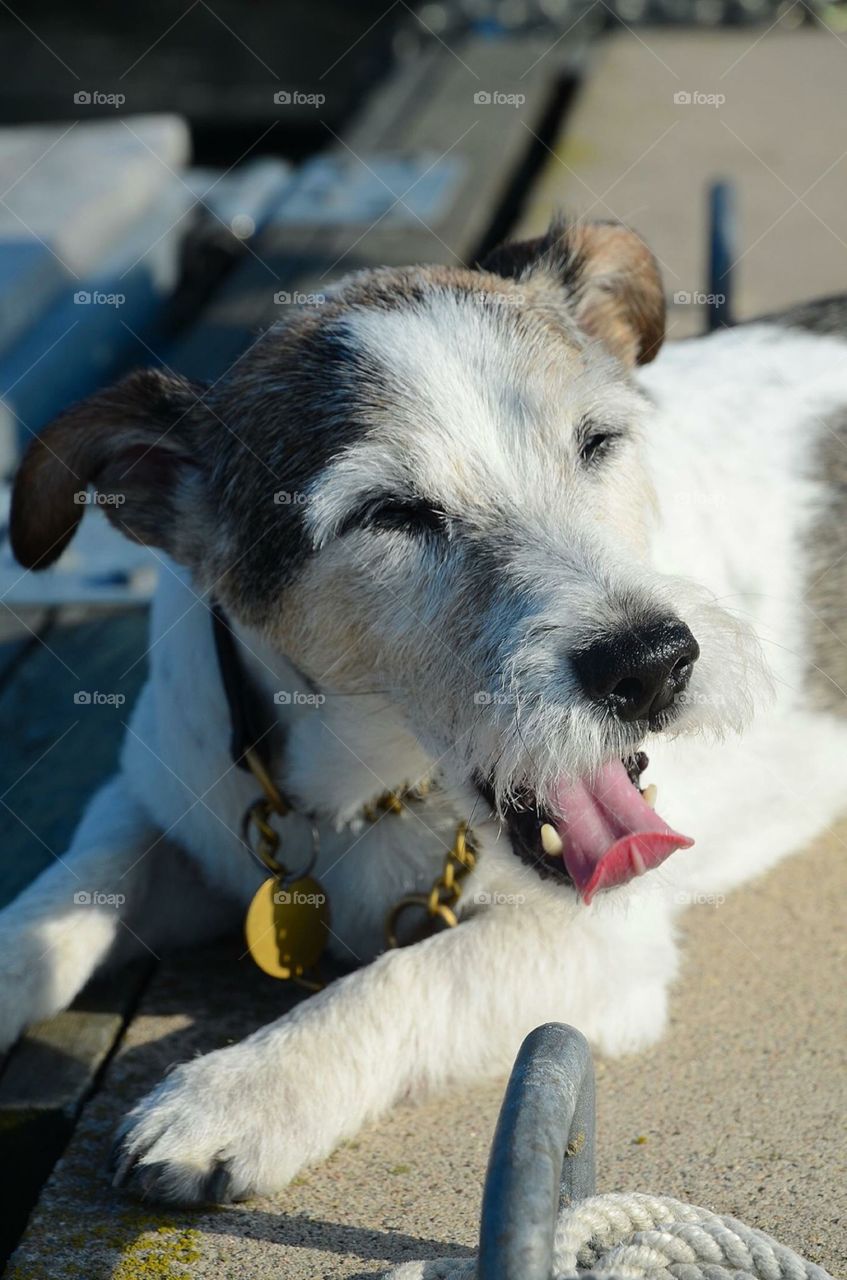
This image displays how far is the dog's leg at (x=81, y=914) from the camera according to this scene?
122 inches

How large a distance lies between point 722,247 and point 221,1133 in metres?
4.19

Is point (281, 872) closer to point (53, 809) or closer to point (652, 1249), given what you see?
point (53, 809)

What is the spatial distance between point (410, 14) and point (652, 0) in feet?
8.00

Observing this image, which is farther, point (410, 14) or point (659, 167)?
point (410, 14)

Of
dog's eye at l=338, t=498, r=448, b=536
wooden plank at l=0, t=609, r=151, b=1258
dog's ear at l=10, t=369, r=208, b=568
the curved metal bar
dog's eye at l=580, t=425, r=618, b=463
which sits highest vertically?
dog's ear at l=10, t=369, r=208, b=568

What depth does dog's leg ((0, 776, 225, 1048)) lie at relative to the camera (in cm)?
311

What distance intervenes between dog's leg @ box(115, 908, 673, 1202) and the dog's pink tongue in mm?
354

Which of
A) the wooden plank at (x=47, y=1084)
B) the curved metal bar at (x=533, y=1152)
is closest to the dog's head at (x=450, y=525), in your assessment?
the curved metal bar at (x=533, y=1152)

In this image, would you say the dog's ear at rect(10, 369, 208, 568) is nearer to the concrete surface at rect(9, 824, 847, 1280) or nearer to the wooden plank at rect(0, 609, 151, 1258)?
the wooden plank at rect(0, 609, 151, 1258)

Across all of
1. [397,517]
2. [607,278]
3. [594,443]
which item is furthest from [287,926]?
[607,278]

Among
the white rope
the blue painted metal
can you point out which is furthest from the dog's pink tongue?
the blue painted metal

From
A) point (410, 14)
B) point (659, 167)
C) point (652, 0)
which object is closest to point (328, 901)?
point (659, 167)

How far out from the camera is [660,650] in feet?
8.45

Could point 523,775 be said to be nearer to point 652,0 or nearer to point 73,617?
point 73,617
